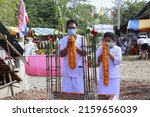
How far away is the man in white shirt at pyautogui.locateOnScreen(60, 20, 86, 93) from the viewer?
7.10 m

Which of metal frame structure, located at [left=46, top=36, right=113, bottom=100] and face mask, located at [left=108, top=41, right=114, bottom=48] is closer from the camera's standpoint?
metal frame structure, located at [left=46, top=36, right=113, bottom=100]

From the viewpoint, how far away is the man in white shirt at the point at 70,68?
23.3ft

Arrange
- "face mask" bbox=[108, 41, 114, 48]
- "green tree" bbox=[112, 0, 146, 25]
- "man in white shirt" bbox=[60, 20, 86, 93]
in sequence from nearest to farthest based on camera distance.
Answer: "face mask" bbox=[108, 41, 114, 48]
"man in white shirt" bbox=[60, 20, 86, 93]
"green tree" bbox=[112, 0, 146, 25]

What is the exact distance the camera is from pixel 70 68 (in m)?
7.22

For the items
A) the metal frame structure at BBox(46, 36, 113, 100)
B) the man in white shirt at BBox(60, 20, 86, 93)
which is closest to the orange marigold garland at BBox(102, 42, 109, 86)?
the metal frame structure at BBox(46, 36, 113, 100)

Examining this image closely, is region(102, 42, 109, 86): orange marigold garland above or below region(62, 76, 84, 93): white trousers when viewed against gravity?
above

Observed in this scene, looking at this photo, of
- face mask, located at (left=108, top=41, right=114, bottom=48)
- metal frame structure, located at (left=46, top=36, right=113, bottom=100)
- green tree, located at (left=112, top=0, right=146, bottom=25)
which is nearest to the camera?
metal frame structure, located at (left=46, top=36, right=113, bottom=100)

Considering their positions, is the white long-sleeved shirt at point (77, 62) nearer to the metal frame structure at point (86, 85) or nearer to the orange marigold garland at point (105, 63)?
the metal frame structure at point (86, 85)

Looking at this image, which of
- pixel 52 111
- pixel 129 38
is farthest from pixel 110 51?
pixel 129 38

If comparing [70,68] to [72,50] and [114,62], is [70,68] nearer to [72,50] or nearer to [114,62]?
[72,50]

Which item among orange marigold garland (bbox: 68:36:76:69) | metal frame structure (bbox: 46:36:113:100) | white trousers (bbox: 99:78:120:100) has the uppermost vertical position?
orange marigold garland (bbox: 68:36:76:69)

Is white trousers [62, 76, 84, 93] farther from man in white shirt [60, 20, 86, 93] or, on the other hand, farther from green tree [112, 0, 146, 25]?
green tree [112, 0, 146, 25]

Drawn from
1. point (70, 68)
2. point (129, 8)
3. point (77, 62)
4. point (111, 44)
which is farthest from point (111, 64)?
point (129, 8)

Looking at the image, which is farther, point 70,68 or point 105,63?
point 70,68
